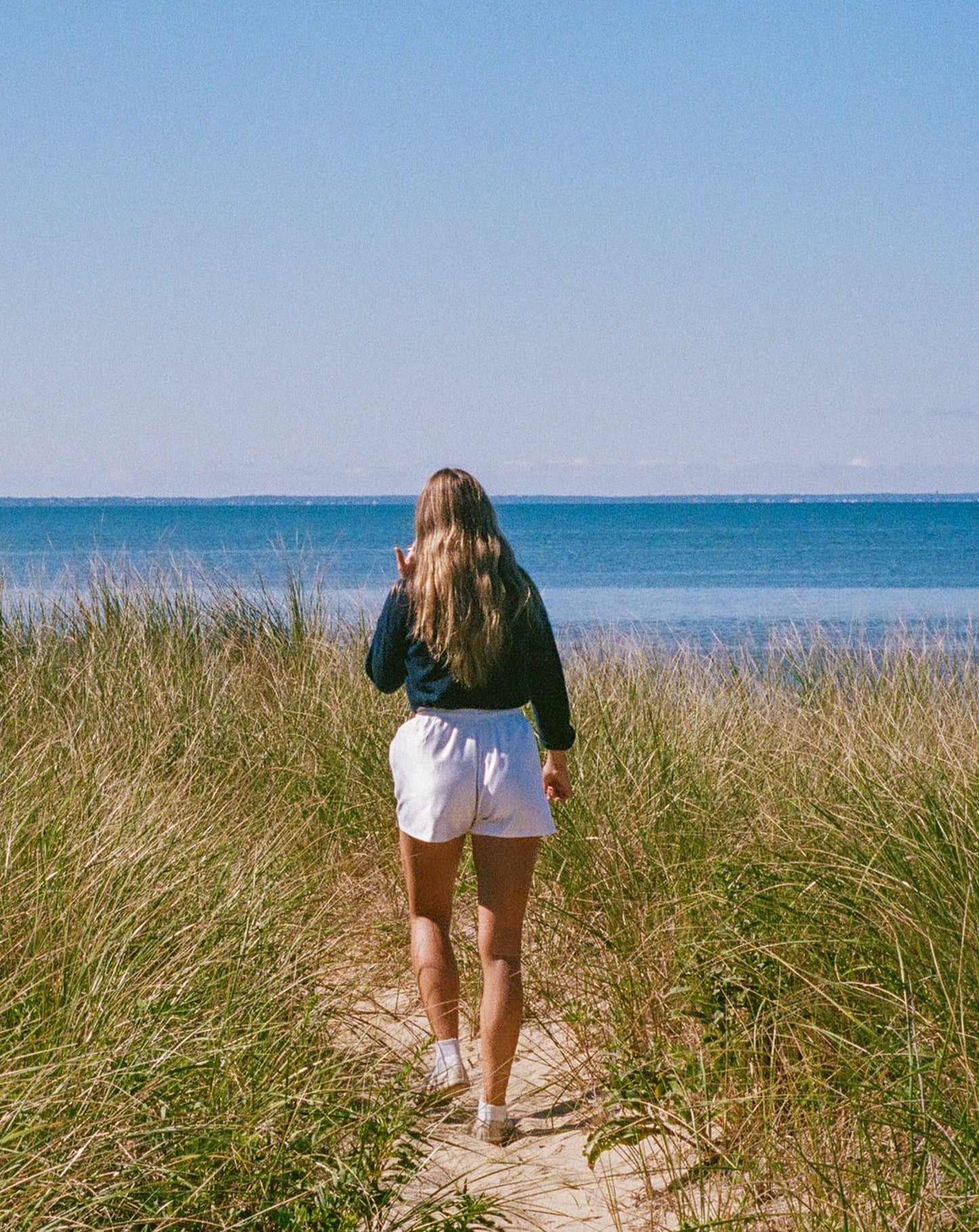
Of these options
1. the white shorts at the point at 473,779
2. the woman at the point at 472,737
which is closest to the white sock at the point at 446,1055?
the woman at the point at 472,737

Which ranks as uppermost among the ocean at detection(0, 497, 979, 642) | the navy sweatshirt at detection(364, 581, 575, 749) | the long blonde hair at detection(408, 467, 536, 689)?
the long blonde hair at detection(408, 467, 536, 689)

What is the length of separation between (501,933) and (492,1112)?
498 millimetres

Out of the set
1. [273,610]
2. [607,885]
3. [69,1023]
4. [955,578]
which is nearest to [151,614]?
[273,610]

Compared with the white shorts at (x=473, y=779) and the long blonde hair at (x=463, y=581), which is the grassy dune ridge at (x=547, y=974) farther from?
the long blonde hair at (x=463, y=581)

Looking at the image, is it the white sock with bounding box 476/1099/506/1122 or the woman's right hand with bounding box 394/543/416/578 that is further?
the woman's right hand with bounding box 394/543/416/578

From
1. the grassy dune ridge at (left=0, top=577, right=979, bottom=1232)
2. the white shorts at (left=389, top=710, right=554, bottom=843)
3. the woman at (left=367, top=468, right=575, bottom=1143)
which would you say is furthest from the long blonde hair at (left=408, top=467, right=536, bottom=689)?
the grassy dune ridge at (left=0, top=577, right=979, bottom=1232)

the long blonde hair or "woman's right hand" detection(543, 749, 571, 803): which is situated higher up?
the long blonde hair

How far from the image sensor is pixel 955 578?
152 feet

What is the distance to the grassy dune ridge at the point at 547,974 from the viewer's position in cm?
269

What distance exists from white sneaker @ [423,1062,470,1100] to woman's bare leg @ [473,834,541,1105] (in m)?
0.13

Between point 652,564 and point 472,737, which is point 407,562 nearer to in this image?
point 472,737

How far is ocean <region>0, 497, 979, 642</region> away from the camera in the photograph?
1747cm

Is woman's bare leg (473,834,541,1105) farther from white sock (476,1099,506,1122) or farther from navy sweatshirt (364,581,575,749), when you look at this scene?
navy sweatshirt (364,581,575,749)

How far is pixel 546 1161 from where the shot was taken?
3557 mm
